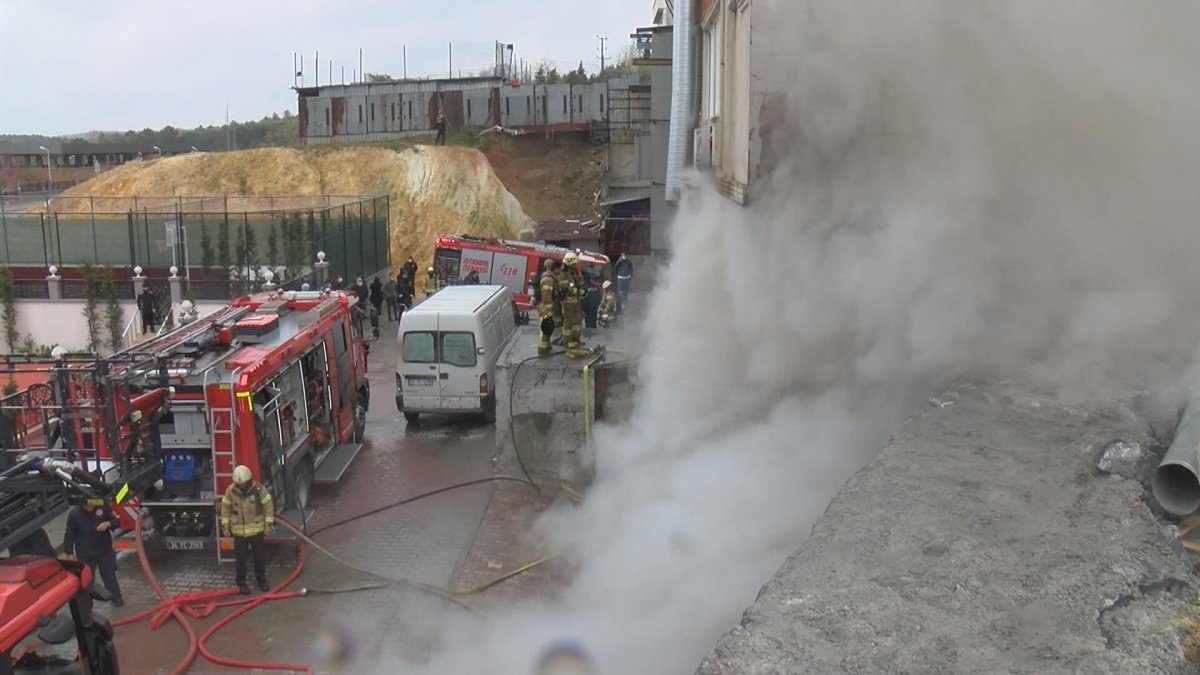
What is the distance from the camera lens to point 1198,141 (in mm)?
5570

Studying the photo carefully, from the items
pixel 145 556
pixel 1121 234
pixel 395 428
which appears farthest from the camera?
pixel 395 428

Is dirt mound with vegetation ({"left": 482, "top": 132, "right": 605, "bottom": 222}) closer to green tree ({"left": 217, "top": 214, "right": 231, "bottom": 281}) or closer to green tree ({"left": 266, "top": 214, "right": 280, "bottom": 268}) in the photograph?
green tree ({"left": 266, "top": 214, "right": 280, "bottom": 268})

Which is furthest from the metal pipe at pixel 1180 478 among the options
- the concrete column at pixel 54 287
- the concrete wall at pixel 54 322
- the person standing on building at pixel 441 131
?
the person standing on building at pixel 441 131

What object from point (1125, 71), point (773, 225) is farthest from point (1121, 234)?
point (773, 225)

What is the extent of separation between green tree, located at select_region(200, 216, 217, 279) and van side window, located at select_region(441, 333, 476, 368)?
11.2 metres

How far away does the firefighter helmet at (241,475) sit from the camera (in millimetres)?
7469

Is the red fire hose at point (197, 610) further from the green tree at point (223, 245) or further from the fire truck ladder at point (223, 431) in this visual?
the green tree at point (223, 245)

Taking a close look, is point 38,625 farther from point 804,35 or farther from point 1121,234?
point 1121,234

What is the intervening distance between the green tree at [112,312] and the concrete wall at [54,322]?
0.74 ft

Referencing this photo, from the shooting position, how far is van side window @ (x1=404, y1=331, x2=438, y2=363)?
12.0 meters

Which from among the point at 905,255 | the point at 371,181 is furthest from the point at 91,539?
the point at 371,181

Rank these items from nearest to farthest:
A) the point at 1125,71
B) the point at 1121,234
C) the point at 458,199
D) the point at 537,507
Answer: the point at 1125,71
the point at 1121,234
the point at 537,507
the point at 458,199

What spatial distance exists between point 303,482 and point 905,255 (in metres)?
6.47

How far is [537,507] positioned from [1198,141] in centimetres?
653
